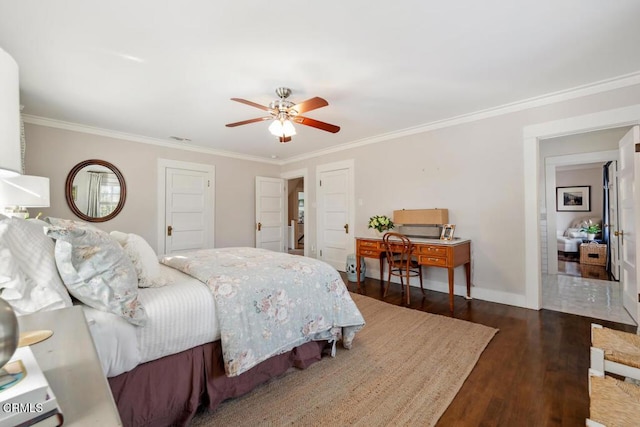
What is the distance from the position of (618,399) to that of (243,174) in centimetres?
545

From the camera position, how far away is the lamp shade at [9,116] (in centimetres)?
59

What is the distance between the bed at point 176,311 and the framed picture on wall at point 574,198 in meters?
7.60

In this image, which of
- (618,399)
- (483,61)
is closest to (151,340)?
(618,399)

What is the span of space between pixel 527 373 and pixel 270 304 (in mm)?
1824

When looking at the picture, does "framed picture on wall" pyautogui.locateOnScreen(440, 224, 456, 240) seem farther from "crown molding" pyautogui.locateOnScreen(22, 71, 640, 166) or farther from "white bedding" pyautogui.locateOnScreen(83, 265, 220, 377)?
"white bedding" pyautogui.locateOnScreen(83, 265, 220, 377)

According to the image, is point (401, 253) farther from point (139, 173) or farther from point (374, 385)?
point (139, 173)

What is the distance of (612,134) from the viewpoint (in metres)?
3.99

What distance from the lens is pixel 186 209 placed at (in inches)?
189

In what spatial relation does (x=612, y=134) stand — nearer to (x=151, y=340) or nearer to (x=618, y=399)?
(x=618, y=399)

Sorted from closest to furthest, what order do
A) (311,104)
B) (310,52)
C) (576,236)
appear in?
(310,52)
(311,104)
(576,236)

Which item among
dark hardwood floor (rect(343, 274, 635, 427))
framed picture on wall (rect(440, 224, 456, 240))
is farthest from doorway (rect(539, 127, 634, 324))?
framed picture on wall (rect(440, 224, 456, 240))

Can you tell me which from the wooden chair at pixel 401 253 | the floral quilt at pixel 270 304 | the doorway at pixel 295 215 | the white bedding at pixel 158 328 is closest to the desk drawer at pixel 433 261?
the wooden chair at pixel 401 253

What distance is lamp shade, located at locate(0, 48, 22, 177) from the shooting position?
59cm

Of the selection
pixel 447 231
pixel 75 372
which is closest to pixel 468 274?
pixel 447 231
